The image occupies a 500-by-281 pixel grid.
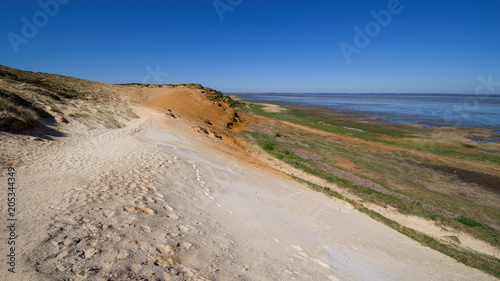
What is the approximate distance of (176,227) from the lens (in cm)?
516

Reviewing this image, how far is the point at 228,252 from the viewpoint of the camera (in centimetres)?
479

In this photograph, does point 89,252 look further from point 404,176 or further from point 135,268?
point 404,176

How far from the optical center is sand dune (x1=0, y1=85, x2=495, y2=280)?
3760mm

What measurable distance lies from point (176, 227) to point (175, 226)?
47 mm

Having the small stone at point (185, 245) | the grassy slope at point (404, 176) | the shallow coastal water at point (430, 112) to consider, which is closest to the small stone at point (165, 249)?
the small stone at point (185, 245)

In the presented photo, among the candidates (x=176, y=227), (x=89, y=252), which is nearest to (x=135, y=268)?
(x=89, y=252)

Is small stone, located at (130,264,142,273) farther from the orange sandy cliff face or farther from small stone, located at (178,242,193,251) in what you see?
the orange sandy cliff face

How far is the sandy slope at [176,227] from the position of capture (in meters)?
3.76

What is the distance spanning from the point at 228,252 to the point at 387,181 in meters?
14.1

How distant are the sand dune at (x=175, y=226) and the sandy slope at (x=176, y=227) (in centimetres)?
3

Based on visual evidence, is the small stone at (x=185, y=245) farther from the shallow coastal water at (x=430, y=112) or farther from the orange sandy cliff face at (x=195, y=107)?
the shallow coastal water at (x=430, y=112)

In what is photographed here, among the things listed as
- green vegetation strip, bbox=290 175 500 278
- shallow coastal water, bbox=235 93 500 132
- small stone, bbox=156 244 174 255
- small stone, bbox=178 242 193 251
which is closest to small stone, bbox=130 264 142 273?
small stone, bbox=156 244 174 255

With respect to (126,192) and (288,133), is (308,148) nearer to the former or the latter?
(288,133)

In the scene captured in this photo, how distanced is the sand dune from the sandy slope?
0.09ft
